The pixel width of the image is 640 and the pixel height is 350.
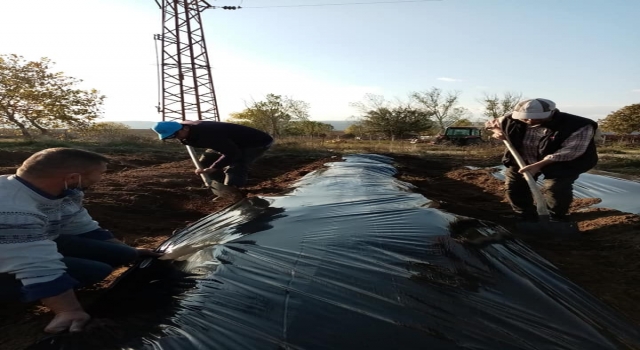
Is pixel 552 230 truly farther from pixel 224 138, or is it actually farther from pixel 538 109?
pixel 224 138

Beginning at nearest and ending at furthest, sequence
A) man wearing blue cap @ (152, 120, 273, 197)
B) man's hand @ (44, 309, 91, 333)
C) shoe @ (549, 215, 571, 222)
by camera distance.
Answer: man's hand @ (44, 309, 91, 333)
shoe @ (549, 215, 571, 222)
man wearing blue cap @ (152, 120, 273, 197)

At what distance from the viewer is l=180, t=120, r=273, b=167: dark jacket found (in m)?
4.01

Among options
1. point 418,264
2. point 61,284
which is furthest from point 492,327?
point 61,284

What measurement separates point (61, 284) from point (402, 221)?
5.13 feet

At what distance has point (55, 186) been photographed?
1569 mm

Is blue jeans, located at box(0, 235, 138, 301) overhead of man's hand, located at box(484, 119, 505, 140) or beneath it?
beneath

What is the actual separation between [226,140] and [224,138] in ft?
0.11

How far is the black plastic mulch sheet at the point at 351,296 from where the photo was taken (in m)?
1.09

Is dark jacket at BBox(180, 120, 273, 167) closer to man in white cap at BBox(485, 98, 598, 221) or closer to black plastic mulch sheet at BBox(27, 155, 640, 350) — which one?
black plastic mulch sheet at BBox(27, 155, 640, 350)

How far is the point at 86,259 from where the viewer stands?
1.88 m

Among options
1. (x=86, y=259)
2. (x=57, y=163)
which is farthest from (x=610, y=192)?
(x=57, y=163)

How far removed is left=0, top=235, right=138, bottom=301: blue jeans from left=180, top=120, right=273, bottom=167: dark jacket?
2.08 m

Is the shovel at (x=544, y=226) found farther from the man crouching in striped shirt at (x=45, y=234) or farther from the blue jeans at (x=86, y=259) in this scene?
the man crouching in striped shirt at (x=45, y=234)

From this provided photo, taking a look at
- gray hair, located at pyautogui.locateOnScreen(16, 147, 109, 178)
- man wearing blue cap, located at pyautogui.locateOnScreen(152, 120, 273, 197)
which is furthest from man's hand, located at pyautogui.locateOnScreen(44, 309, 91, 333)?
man wearing blue cap, located at pyautogui.locateOnScreen(152, 120, 273, 197)
